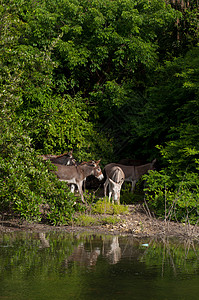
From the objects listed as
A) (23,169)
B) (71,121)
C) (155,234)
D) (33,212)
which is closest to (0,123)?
(23,169)

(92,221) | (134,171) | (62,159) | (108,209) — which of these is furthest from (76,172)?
(92,221)

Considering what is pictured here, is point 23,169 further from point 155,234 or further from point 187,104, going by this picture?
point 187,104

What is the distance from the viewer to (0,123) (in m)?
14.2

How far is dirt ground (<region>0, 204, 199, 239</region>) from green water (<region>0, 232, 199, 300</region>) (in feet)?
2.52

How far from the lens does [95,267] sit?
9.20 m

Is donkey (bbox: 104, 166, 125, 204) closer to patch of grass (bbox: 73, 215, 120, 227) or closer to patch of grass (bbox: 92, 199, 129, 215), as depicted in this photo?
patch of grass (bbox: 92, 199, 129, 215)

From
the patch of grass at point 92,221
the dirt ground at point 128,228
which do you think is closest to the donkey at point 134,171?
the dirt ground at point 128,228

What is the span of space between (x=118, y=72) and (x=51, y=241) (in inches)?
649

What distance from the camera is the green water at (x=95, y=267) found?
7438 mm

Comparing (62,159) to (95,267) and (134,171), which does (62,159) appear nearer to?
(134,171)

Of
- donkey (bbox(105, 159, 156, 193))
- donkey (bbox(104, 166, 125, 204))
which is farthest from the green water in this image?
donkey (bbox(105, 159, 156, 193))

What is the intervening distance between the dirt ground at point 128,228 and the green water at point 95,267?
77cm

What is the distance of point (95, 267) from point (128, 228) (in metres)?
5.19

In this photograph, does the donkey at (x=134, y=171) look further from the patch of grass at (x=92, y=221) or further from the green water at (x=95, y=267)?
the green water at (x=95, y=267)
